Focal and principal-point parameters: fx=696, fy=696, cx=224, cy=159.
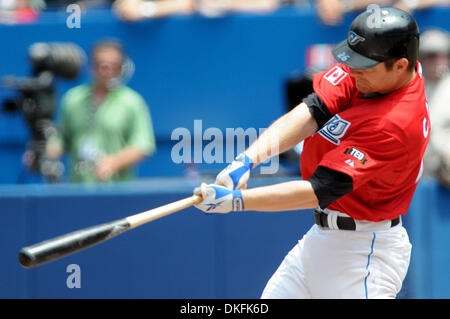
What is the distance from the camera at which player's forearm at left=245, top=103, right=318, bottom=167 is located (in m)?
3.21

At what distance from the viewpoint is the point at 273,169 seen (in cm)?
548

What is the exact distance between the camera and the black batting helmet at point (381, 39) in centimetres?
296

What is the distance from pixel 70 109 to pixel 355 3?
2652 mm

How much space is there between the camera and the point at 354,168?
2922 mm

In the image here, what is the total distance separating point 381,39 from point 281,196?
0.79 meters

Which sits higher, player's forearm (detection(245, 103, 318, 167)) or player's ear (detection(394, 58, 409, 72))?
player's ear (detection(394, 58, 409, 72))

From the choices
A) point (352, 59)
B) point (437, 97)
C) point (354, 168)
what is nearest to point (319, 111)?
point (352, 59)

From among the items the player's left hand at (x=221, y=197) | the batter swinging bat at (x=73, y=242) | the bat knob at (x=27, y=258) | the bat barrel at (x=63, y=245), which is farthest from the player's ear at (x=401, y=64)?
the bat knob at (x=27, y=258)

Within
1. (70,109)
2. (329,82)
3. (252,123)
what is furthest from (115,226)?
(252,123)

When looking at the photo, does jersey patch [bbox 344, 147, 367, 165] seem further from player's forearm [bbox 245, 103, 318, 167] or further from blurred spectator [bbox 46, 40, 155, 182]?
blurred spectator [bbox 46, 40, 155, 182]

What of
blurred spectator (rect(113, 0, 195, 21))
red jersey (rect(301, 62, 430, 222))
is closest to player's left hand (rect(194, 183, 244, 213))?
red jersey (rect(301, 62, 430, 222))

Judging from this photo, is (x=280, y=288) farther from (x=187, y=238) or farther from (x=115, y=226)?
(x=187, y=238)

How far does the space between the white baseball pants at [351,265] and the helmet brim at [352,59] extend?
0.79m

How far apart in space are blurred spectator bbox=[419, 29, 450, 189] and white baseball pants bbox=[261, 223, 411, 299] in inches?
62.5
